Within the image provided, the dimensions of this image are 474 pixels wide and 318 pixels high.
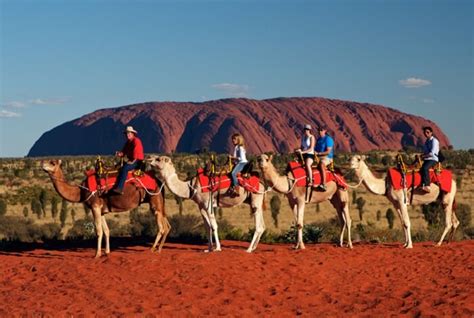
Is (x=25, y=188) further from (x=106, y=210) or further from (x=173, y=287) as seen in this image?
(x=173, y=287)

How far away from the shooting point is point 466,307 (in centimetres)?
1183

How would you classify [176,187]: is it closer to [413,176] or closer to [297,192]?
[297,192]

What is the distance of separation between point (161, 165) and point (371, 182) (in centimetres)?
506

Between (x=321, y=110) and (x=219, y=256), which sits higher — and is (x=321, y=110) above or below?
above

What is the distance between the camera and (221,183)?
18.0m

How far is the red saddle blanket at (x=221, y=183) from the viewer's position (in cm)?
1791

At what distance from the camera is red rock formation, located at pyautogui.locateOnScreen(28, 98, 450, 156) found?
158m

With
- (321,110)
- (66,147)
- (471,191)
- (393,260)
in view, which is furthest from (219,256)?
(66,147)

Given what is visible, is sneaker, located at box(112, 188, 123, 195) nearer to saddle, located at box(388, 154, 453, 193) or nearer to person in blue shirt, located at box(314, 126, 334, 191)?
person in blue shirt, located at box(314, 126, 334, 191)

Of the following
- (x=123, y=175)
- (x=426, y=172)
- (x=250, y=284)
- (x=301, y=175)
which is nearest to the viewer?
(x=250, y=284)

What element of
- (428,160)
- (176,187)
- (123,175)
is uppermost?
(428,160)

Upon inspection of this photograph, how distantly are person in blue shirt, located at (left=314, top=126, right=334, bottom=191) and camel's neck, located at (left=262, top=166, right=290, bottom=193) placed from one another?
2.84ft

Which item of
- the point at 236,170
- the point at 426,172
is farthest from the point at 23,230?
the point at 426,172

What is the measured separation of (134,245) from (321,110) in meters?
157
